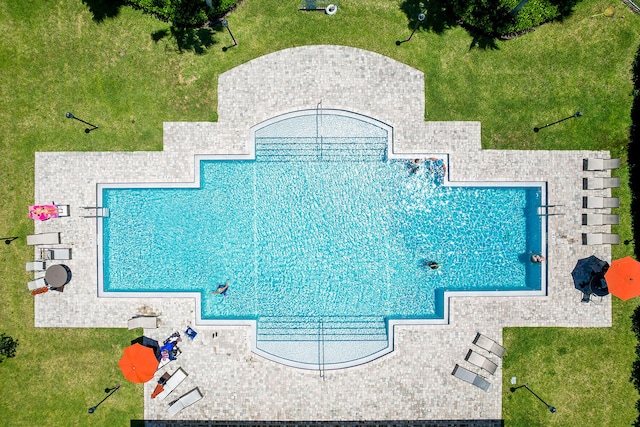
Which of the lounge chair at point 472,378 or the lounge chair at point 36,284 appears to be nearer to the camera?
the lounge chair at point 472,378

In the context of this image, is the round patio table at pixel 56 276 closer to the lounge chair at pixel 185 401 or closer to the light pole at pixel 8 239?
the light pole at pixel 8 239

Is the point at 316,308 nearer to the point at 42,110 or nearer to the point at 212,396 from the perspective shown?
the point at 212,396

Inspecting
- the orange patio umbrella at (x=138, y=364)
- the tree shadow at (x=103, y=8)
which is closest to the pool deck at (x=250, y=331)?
the orange patio umbrella at (x=138, y=364)

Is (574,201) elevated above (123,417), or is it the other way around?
(574,201)

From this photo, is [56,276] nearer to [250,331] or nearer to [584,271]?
[250,331]

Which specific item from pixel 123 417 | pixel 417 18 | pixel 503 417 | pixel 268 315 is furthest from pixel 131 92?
pixel 503 417

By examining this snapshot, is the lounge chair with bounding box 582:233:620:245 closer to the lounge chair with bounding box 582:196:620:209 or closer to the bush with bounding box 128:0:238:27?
the lounge chair with bounding box 582:196:620:209

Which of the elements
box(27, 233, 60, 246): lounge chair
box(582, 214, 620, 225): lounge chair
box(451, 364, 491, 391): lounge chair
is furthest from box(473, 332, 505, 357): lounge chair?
box(27, 233, 60, 246): lounge chair

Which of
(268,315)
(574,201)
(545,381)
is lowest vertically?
(545,381)
